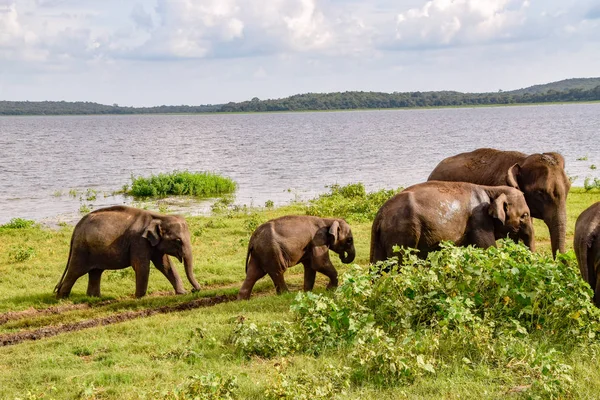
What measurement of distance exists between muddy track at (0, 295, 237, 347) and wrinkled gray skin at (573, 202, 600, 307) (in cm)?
672

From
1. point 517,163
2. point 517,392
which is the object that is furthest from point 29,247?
point 517,392

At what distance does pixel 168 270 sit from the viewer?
46.2 ft

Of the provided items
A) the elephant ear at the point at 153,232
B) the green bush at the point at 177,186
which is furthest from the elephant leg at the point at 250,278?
the green bush at the point at 177,186

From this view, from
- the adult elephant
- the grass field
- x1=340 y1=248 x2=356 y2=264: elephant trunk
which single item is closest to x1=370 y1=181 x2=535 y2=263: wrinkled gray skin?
the adult elephant

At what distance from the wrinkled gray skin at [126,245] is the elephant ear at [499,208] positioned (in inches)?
222

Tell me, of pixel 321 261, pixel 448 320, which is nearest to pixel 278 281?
pixel 321 261

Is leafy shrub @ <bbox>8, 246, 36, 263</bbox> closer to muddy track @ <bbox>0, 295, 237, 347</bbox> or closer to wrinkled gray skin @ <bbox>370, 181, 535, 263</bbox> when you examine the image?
muddy track @ <bbox>0, 295, 237, 347</bbox>

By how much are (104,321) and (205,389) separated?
17.3 feet

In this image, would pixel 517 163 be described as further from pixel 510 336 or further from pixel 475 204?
pixel 510 336

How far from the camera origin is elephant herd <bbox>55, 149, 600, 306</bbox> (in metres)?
11.4

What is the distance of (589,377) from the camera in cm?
723

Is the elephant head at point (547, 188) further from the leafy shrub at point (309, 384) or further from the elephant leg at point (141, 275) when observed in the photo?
the leafy shrub at point (309, 384)

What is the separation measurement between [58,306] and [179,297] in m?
2.17

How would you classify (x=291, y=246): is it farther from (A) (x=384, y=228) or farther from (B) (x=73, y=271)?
(B) (x=73, y=271)
